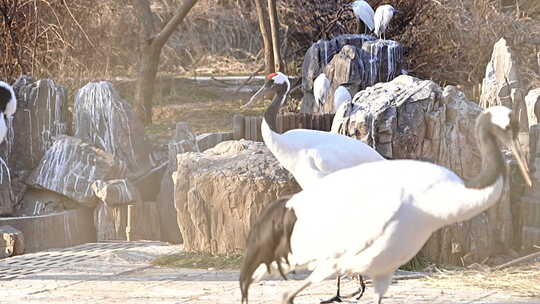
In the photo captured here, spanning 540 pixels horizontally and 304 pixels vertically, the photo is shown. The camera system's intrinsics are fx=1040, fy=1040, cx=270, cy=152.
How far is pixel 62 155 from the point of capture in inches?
427

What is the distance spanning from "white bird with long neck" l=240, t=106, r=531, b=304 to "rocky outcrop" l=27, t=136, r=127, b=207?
16.9 feet

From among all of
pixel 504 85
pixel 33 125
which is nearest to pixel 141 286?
pixel 33 125

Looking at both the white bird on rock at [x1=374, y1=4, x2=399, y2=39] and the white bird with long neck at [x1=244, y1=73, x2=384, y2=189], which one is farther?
the white bird on rock at [x1=374, y1=4, x2=399, y2=39]

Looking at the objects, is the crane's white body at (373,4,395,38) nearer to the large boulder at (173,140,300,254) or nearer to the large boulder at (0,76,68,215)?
the large boulder at (0,76,68,215)

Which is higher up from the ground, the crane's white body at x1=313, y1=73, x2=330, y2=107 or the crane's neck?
the crane's white body at x1=313, y1=73, x2=330, y2=107

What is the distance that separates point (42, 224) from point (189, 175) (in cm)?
218

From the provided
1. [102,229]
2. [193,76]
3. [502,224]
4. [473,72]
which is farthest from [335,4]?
[502,224]

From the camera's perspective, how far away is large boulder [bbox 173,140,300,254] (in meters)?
8.37

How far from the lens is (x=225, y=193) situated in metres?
8.48

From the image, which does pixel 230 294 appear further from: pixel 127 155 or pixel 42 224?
pixel 127 155

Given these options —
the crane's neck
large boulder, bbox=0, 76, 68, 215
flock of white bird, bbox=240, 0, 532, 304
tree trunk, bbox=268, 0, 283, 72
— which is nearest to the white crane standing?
flock of white bird, bbox=240, 0, 532, 304

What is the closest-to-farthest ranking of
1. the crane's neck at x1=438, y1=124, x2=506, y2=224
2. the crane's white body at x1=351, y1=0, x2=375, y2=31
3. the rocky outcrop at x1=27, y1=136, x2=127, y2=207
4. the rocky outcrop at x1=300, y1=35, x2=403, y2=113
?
the crane's neck at x1=438, y1=124, x2=506, y2=224
the rocky outcrop at x1=27, y1=136, x2=127, y2=207
the rocky outcrop at x1=300, y1=35, x2=403, y2=113
the crane's white body at x1=351, y1=0, x2=375, y2=31

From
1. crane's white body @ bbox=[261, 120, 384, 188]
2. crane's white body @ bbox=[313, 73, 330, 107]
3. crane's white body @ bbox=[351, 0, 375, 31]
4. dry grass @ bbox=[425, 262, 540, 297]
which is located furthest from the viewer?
crane's white body @ bbox=[351, 0, 375, 31]

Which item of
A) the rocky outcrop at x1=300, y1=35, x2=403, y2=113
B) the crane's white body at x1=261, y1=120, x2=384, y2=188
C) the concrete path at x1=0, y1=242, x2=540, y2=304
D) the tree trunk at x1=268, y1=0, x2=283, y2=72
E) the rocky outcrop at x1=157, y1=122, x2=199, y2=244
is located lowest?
the concrete path at x1=0, y1=242, x2=540, y2=304
